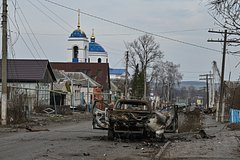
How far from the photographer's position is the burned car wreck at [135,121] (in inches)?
717

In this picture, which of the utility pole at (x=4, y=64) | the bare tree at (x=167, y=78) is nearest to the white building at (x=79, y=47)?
the bare tree at (x=167, y=78)

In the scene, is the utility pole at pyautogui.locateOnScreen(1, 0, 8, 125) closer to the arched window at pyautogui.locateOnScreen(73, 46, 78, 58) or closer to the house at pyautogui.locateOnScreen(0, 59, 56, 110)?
the house at pyautogui.locateOnScreen(0, 59, 56, 110)

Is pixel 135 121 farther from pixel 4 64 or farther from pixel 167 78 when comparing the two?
pixel 167 78

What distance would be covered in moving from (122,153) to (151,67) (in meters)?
77.1

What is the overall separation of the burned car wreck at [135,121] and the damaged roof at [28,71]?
32.2 metres

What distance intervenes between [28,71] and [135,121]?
116ft

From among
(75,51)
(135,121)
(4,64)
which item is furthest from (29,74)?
(75,51)

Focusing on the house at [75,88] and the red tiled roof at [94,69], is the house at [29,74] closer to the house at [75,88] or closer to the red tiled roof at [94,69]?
the house at [75,88]

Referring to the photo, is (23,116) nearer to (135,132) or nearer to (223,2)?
(135,132)

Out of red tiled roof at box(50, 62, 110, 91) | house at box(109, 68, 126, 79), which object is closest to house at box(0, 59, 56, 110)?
red tiled roof at box(50, 62, 110, 91)

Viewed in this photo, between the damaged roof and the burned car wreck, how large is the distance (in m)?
32.2

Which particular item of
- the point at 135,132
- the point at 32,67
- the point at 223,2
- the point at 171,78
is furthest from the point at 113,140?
the point at 171,78

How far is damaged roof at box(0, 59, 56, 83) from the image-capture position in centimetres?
5081

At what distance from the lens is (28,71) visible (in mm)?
51875
